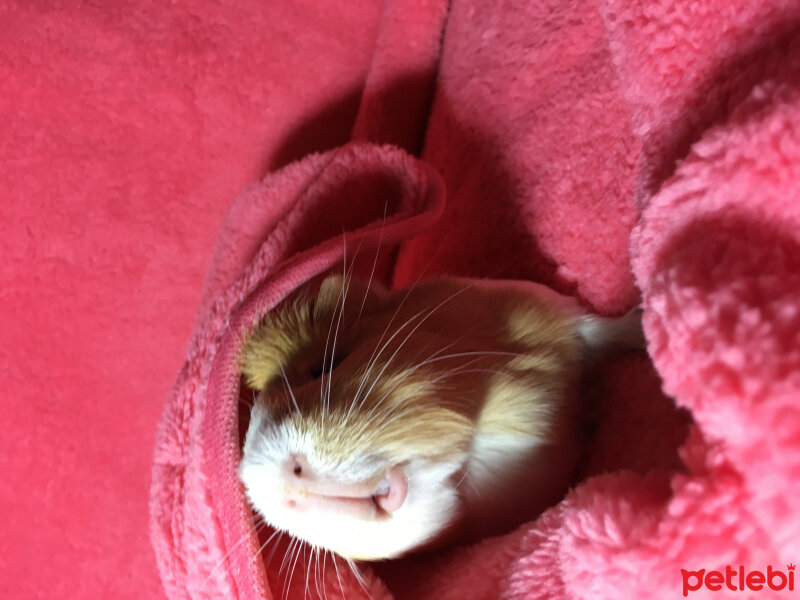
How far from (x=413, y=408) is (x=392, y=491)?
0.08 meters

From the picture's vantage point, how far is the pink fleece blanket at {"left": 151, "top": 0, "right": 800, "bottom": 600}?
1.25 feet

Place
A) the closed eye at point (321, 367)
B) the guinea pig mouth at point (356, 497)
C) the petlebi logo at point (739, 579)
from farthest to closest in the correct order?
the closed eye at point (321, 367) → the guinea pig mouth at point (356, 497) → the petlebi logo at point (739, 579)

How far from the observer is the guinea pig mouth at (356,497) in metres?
0.56

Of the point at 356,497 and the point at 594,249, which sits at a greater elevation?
the point at 594,249

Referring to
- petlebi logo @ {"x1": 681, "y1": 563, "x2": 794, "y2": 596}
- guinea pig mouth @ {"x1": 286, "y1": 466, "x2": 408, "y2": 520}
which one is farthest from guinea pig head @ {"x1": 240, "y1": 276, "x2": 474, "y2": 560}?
petlebi logo @ {"x1": 681, "y1": 563, "x2": 794, "y2": 596}

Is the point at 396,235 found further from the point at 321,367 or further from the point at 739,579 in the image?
the point at 739,579

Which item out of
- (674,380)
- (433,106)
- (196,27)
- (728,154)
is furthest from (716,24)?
(196,27)

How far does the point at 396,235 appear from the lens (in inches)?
29.8

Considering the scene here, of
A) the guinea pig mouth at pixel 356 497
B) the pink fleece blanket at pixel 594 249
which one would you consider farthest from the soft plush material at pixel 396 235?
the guinea pig mouth at pixel 356 497

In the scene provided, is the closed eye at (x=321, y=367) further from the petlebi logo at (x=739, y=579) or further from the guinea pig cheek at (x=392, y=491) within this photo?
the petlebi logo at (x=739, y=579)

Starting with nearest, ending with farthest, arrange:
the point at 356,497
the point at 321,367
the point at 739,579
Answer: the point at 739,579, the point at 356,497, the point at 321,367

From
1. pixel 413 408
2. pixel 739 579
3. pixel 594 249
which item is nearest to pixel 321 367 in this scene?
pixel 413 408

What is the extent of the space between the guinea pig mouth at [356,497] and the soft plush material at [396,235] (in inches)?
4.5

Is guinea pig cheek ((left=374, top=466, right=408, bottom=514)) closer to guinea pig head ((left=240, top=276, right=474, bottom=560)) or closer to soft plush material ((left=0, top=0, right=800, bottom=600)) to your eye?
guinea pig head ((left=240, top=276, right=474, bottom=560))
